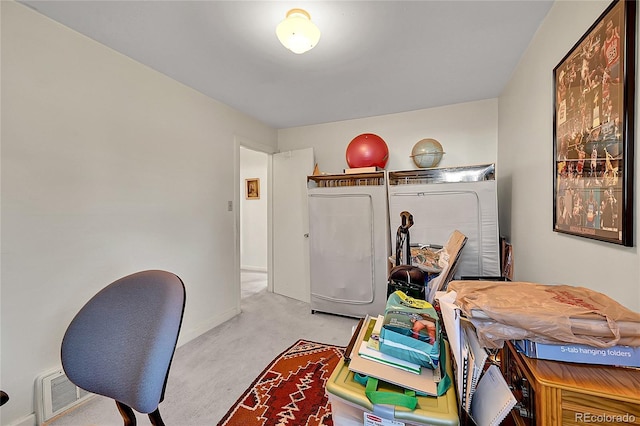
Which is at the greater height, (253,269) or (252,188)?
(252,188)

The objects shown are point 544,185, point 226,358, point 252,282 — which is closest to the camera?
point 544,185

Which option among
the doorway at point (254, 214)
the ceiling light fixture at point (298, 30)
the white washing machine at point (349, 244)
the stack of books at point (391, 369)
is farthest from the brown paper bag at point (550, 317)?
the doorway at point (254, 214)

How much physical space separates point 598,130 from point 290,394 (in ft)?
7.23

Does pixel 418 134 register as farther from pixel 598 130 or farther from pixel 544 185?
pixel 598 130

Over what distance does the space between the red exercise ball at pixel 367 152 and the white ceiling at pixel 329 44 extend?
0.45 m

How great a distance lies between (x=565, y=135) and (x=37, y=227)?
301 centimetres

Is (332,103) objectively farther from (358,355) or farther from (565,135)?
(358,355)

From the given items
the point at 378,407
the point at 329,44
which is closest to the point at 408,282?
the point at 378,407

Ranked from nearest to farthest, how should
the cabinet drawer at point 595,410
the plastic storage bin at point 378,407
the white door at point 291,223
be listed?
the cabinet drawer at point 595,410, the plastic storage bin at point 378,407, the white door at point 291,223

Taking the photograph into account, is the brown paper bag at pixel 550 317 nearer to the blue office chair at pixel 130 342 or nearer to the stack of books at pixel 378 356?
the stack of books at pixel 378 356

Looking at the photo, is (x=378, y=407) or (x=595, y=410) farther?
(x=378, y=407)

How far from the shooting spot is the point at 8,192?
149 cm

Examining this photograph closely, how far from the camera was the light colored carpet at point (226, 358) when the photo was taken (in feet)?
5.40

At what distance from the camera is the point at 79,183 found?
180cm
